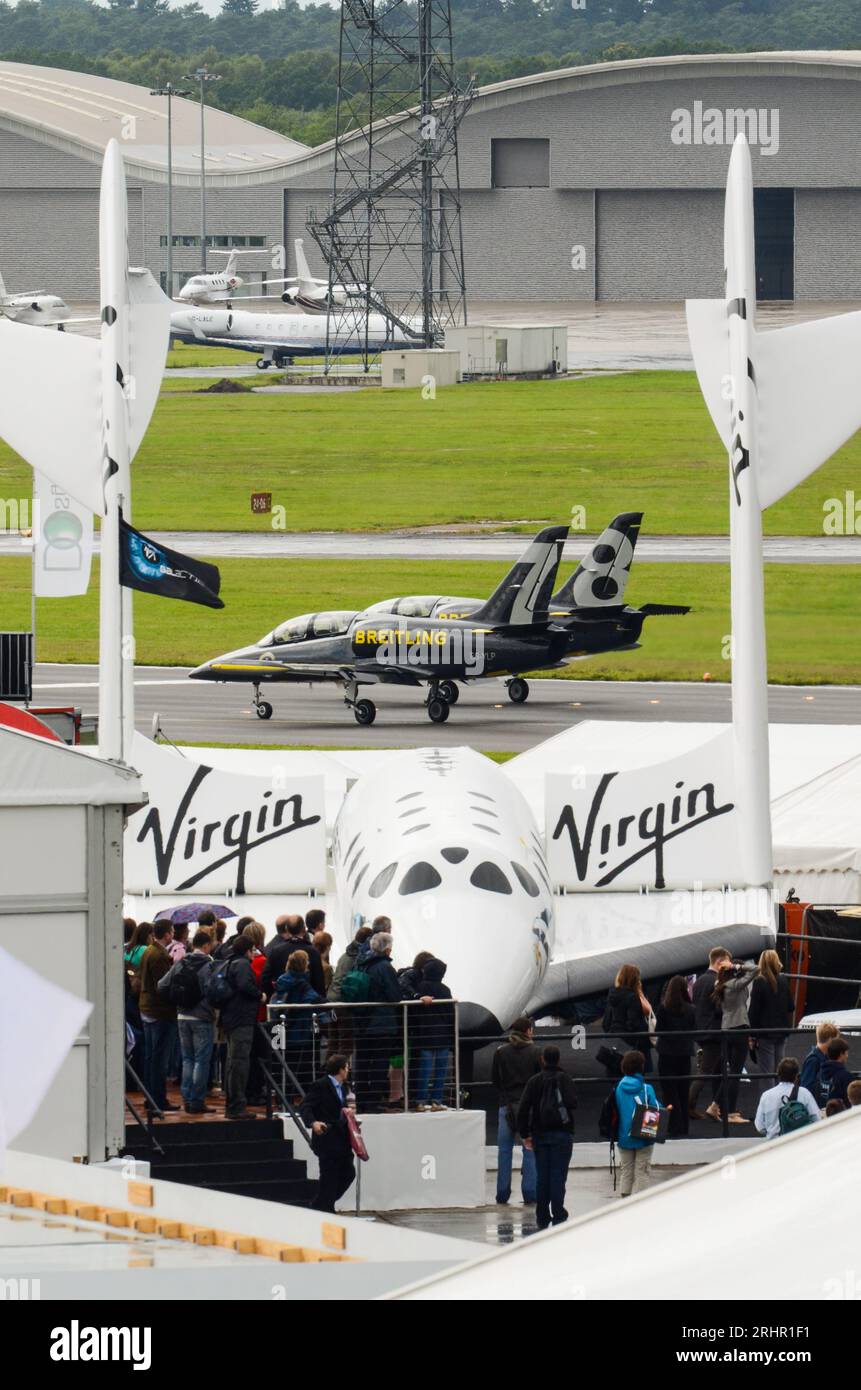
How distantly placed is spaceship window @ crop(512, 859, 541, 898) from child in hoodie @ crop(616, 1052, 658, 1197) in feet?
18.4

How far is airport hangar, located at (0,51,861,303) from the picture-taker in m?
133

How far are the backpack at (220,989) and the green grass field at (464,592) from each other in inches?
1542

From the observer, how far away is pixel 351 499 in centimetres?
9138

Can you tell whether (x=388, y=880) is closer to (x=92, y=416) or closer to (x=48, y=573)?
(x=92, y=416)

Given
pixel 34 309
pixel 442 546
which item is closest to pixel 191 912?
pixel 442 546

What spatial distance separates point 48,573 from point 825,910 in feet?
71.4

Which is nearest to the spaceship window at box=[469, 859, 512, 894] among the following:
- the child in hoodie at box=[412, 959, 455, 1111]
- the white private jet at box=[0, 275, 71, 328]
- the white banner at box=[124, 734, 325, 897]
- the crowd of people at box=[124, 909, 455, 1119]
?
the crowd of people at box=[124, 909, 455, 1119]

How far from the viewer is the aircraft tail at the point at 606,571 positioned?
52969mm

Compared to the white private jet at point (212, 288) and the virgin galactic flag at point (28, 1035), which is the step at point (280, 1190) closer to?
the virgin galactic flag at point (28, 1035)

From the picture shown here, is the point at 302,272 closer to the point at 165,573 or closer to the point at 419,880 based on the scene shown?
the point at 165,573

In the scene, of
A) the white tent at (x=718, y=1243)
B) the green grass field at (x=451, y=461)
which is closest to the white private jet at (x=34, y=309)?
the green grass field at (x=451, y=461)

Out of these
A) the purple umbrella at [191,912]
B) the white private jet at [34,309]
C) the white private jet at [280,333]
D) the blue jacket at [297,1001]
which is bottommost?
the purple umbrella at [191,912]

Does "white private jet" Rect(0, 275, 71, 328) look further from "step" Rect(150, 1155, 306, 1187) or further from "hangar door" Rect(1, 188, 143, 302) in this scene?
"step" Rect(150, 1155, 306, 1187)
